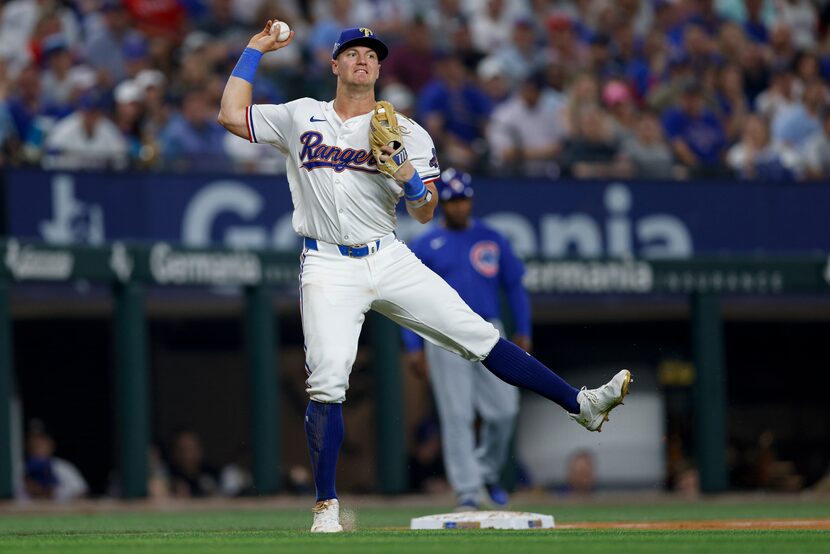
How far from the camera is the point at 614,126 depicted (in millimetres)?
12820

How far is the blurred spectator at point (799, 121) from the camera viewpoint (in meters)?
13.5

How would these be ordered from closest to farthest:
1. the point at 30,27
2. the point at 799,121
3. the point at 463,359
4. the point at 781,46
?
the point at 463,359 → the point at 30,27 → the point at 799,121 → the point at 781,46

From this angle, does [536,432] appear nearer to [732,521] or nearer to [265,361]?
[265,361]

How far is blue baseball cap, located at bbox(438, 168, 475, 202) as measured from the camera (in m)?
8.31

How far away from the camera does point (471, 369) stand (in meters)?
8.38

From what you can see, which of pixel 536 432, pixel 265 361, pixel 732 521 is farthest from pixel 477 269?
pixel 536 432

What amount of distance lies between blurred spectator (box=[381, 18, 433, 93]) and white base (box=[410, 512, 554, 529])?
6667 millimetres

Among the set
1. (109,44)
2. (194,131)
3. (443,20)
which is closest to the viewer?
(194,131)


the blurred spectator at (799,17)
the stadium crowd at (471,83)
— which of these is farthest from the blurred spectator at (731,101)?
the blurred spectator at (799,17)

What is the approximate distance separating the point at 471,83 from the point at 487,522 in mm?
6784

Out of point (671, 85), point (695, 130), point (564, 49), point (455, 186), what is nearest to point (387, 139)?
point (455, 186)

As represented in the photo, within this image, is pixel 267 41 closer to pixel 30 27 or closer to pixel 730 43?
pixel 30 27

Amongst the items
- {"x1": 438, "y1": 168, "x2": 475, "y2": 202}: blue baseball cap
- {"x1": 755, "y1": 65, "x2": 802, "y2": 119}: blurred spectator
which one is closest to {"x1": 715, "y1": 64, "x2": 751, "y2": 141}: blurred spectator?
{"x1": 755, "y1": 65, "x2": 802, "y2": 119}: blurred spectator

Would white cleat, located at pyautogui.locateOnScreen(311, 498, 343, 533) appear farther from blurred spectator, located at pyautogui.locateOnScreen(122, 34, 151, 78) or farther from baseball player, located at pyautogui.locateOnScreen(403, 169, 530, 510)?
blurred spectator, located at pyautogui.locateOnScreen(122, 34, 151, 78)
